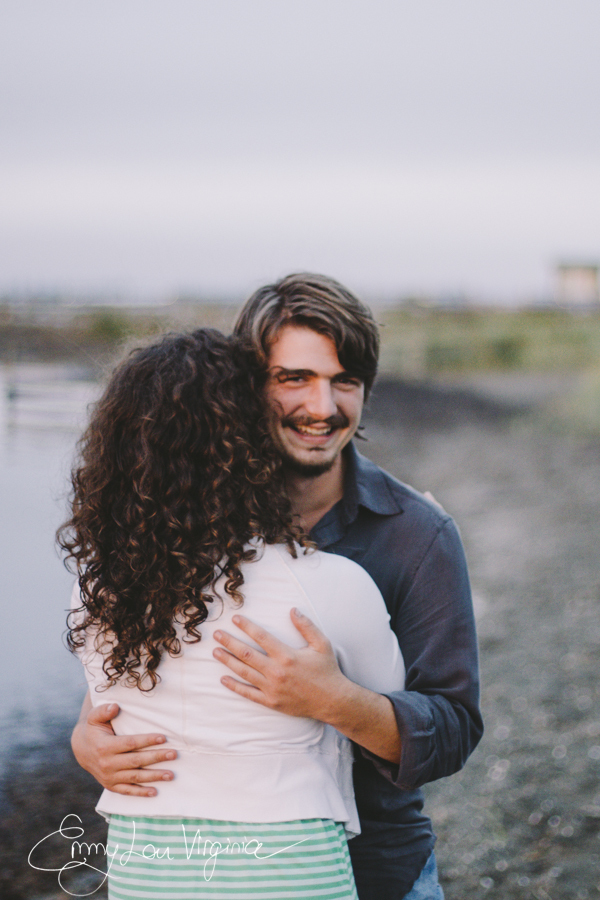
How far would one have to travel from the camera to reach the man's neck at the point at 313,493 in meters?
2.00

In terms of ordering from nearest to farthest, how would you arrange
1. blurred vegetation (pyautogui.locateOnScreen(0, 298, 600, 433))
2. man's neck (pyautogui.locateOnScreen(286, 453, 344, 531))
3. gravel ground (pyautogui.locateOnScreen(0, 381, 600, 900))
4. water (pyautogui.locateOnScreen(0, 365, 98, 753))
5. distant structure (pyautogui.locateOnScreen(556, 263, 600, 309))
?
man's neck (pyautogui.locateOnScreen(286, 453, 344, 531)) → gravel ground (pyautogui.locateOnScreen(0, 381, 600, 900)) → water (pyautogui.locateOnScreen(0, 365, 98, 753)) → blurred vegetation (pyautogui.locateOnScreen(0, 298, 600, 433)) → distant structure (pyautogui.locateOnScreen(556, 263, 600, 309))

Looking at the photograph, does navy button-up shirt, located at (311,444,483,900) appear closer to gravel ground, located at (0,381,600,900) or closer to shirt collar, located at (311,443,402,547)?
shirt collar, located at (311,443,402,547)

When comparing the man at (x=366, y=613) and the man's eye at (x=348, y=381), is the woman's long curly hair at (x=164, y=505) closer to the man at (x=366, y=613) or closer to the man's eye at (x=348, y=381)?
the man at (x=366, y=613)

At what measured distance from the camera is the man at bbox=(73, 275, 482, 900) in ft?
4.49

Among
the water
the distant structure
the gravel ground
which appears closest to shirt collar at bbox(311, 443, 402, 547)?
the water

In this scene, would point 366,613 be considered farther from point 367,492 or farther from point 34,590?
point 34,590

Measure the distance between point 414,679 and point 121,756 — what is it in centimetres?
61

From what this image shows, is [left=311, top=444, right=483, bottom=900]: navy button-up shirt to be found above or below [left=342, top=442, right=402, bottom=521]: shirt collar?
below

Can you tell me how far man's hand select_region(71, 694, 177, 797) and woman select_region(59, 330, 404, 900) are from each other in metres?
0.02

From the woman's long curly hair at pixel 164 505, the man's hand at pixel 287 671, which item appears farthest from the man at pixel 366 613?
the woman's long curly hair at pixel 164 505

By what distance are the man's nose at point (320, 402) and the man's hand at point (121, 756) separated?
0.83m

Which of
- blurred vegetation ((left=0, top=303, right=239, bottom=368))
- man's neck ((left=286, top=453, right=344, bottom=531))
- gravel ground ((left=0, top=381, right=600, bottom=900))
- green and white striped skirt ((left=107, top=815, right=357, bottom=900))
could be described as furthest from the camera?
blurred vegetation ((left=0, top=303, right=239, bottom=368))

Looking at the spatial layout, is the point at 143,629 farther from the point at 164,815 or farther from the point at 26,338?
the point at 26,338

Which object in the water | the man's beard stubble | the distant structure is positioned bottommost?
the water
